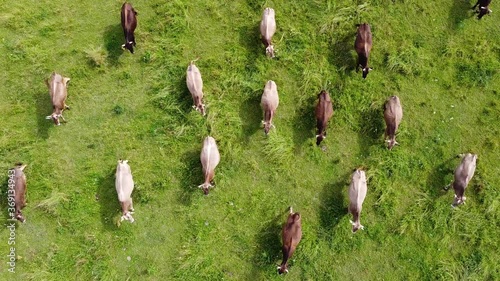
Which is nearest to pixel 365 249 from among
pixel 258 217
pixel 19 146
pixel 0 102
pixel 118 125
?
pixel 258 217

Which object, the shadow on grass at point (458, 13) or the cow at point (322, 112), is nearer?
the cow at point (322, 112)

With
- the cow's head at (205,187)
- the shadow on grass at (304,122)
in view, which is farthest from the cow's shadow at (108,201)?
the shadow on grass at (304,122)

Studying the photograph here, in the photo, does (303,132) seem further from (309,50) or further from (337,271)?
(337,271)

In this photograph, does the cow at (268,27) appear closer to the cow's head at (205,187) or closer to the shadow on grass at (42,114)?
the cow's head at (205,187)

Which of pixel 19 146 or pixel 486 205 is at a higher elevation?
pixel 19 146

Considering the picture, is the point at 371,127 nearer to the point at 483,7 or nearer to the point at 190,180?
the point at 483,7

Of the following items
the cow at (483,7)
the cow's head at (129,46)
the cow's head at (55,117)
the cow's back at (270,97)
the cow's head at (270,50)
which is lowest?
the cow's head at (55,117)

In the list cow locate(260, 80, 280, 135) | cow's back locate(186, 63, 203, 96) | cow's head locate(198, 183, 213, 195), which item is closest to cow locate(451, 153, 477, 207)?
cow locate(260, 80, 280, 135)
